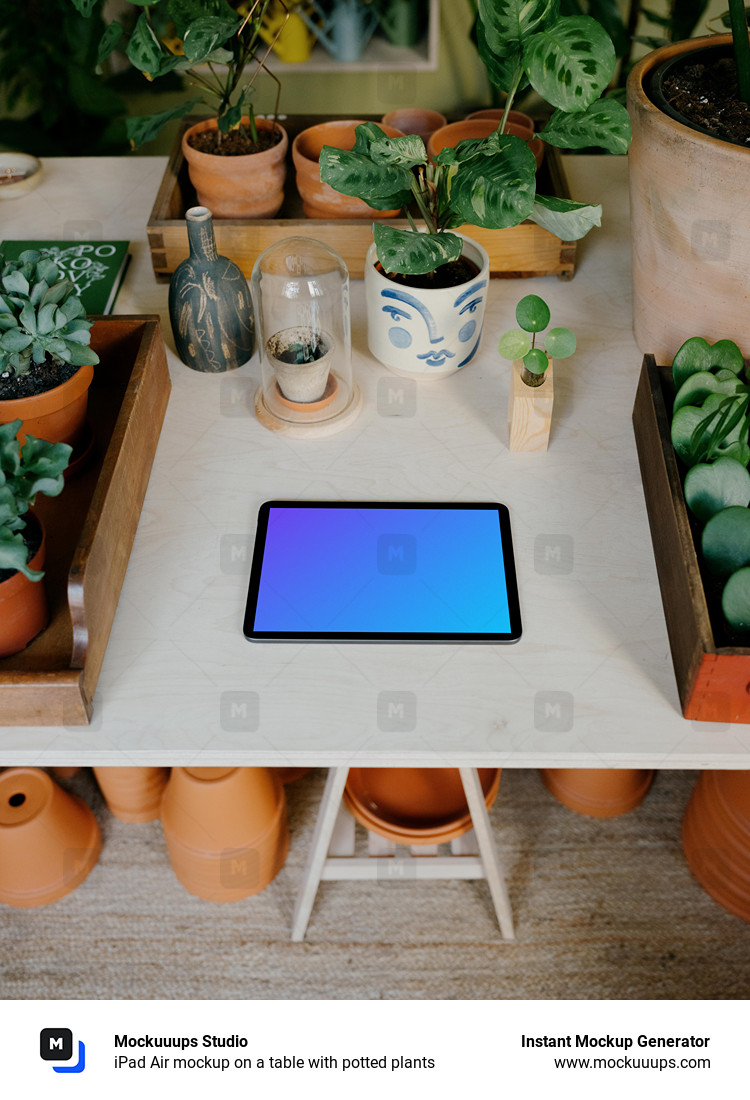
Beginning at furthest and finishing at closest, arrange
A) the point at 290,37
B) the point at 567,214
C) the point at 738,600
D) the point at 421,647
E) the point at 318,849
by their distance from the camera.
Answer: the point at 290,37, the point at 318,849, the point at 567,214, the point at 421,647, the point at 738,600

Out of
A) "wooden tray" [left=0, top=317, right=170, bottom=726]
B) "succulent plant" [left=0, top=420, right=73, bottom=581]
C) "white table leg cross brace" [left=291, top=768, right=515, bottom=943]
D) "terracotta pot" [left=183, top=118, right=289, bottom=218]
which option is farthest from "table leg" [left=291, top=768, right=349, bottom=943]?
"terracotta pot" [left=183, top=118, right=289, bottom=218]

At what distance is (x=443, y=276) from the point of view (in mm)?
1170

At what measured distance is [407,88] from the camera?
8.58 feet

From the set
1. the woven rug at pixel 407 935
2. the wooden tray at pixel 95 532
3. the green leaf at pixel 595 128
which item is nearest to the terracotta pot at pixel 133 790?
the woven rug at pixel 407 935

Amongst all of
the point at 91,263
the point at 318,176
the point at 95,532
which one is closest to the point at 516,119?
the point at 318,176

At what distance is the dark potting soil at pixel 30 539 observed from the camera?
83 centimetres

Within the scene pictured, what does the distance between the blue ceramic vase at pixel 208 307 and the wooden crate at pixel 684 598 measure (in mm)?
528

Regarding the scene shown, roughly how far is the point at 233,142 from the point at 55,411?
60 cm

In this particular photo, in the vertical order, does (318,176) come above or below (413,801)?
above

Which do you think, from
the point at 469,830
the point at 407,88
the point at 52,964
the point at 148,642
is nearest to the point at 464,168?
the point at 148,642

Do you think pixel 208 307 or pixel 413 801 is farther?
pixel 413 801

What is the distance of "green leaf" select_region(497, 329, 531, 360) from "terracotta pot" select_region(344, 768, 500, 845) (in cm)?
65

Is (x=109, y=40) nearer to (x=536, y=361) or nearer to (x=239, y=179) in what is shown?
(x=239, y=179)

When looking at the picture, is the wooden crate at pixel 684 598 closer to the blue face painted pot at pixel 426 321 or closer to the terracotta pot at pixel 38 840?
the blue face painted pot at pixel 426 321
